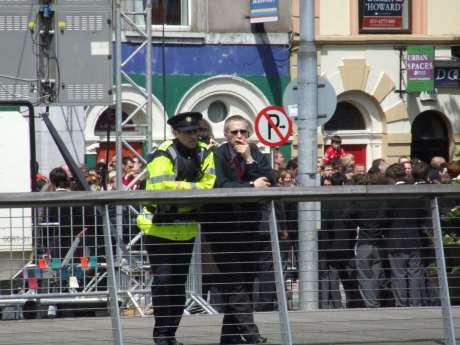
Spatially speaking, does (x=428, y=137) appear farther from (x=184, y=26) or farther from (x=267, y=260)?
(x=267, y=260)

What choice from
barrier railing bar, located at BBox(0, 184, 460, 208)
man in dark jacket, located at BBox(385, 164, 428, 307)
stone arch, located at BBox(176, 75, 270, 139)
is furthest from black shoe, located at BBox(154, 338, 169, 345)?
stone arch, located at BBox(176, 75, 270, 139)

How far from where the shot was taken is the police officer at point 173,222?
390 inches

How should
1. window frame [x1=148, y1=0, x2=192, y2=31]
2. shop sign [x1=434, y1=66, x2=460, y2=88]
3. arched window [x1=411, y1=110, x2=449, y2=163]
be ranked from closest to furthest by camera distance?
1. window frame [x1=148, y1=0, x2=192, y2=31]
2. shop sign [x1=434, y1=66, x2=460, y2=88]
3. arched window [x1=411, y1=110, x2=449, y2=163]

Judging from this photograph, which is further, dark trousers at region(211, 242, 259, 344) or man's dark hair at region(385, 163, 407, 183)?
man's dark hair at region(385, 163, 407, 183)

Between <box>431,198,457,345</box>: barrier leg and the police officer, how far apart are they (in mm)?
1685

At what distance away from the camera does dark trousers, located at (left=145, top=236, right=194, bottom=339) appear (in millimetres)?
10117

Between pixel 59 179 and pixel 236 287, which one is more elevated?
pixel 59 179

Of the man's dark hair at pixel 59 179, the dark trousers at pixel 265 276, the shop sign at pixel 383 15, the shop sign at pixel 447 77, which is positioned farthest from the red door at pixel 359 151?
the dark trousers at pixel 265 276

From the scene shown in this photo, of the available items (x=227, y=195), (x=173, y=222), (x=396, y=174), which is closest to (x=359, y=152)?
(x=396, y=174)

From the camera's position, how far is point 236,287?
10148mm

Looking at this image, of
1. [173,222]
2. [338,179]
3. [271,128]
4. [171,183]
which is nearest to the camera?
[173,222]

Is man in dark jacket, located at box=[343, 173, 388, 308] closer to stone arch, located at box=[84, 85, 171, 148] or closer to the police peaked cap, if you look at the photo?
the police peaked cap

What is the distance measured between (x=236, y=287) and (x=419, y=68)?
22339 millimetres

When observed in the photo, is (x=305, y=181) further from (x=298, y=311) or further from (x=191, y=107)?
(x=191, y=107)
